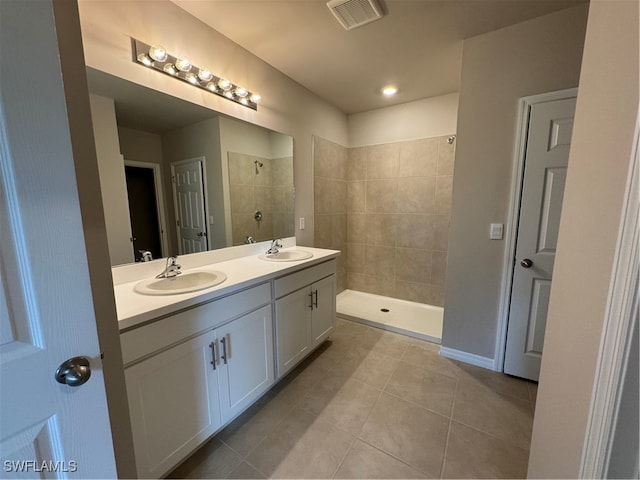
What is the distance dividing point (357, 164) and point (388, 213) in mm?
754

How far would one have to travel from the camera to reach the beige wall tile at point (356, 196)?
3.34 m

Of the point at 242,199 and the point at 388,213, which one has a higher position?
the point at 242,199

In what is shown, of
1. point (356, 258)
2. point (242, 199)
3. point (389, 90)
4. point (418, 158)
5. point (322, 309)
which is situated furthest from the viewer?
point (356, 258)

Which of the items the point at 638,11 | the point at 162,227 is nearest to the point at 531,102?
the point at 638,11

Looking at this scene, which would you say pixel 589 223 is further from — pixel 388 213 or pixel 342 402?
pixel 388 213

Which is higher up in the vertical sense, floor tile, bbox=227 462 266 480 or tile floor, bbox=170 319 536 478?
tile floor, bbox=170 319 536 478

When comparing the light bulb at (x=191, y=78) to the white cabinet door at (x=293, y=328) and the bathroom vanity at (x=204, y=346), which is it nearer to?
the bathroom vanity at (x=204, y=346)

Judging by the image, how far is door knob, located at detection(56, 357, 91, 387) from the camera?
1.85 feet

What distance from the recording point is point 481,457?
4.34 ft

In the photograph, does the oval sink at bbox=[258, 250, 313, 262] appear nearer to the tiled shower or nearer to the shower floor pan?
the tiled shower

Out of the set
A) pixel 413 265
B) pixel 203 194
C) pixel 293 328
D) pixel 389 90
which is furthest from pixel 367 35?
pixel 413 265

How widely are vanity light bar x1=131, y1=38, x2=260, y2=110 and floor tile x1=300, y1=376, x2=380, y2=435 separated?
84.4 inches

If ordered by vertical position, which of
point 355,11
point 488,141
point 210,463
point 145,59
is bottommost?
point 210,463

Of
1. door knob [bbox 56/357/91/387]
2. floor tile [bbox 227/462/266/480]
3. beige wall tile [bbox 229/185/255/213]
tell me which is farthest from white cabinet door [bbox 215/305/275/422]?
beige wall tile [bbox 229/185/255/213]
